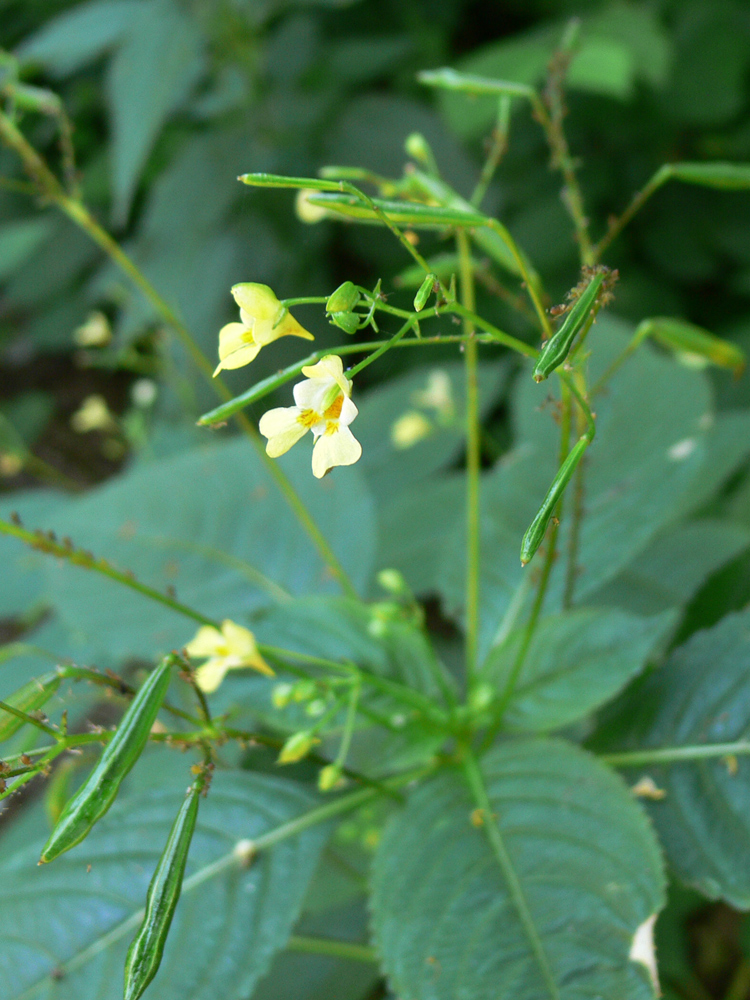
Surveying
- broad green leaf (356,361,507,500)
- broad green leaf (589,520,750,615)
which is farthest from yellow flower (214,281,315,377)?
broad green leaf (356,361,507,500)

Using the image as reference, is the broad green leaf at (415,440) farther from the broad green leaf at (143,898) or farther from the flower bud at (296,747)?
the flower bud at (296,747)

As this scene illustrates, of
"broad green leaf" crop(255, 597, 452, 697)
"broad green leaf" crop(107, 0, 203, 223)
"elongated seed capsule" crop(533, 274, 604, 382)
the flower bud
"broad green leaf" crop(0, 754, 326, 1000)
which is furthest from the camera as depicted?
"broad green leaf" crop(107, 0, 203, 223)

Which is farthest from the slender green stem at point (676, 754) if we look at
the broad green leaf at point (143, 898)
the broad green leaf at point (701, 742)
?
the broad green leaf at point (143, 898)

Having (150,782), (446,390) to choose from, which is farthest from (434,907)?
(446,390)

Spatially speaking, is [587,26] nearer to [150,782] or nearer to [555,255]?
[555,255]

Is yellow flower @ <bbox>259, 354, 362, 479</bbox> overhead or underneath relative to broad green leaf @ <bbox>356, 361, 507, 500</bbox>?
overhead

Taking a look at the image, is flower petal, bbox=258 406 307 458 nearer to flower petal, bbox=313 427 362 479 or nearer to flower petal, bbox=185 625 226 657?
flower petal, bbox=313 427 362 479
